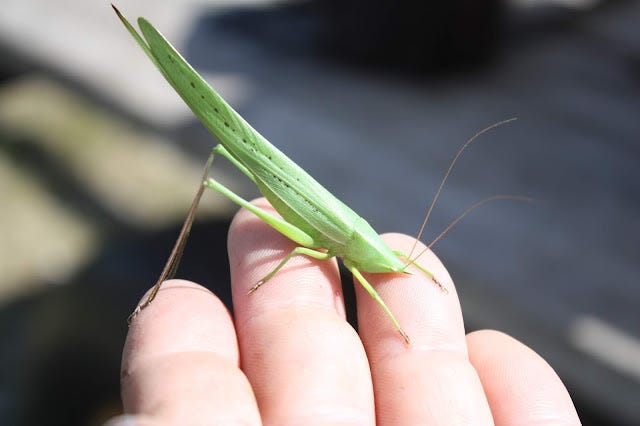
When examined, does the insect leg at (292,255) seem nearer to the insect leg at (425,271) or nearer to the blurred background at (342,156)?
the insect leg at (425,271)

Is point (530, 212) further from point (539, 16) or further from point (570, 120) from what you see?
point (539, 16)

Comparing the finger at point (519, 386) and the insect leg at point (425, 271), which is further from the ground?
the insect leg at point (425, 271)

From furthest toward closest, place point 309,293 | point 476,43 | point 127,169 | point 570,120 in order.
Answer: point 476,43 → point 570,120 → point 127,169 → point 309,293

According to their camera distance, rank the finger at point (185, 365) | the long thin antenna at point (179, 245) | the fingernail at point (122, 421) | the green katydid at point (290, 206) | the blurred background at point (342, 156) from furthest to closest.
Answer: the blurred background at point (342, 156) < the green katydid at point (290, 206) < the long thin antenna at point (179, 245) < the finger at point (185, 365) < the fingernail at point (122, 421)

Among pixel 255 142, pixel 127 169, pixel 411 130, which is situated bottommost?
pixel 411 130

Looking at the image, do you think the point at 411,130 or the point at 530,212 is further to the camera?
the point at 411,130

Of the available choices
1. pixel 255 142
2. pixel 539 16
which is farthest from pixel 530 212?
pixel 539 16

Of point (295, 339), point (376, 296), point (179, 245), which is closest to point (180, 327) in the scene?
point (295, 339)

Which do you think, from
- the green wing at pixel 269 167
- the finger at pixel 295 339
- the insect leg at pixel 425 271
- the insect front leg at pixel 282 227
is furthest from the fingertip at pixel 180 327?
the insect leg at pixel 425 271
